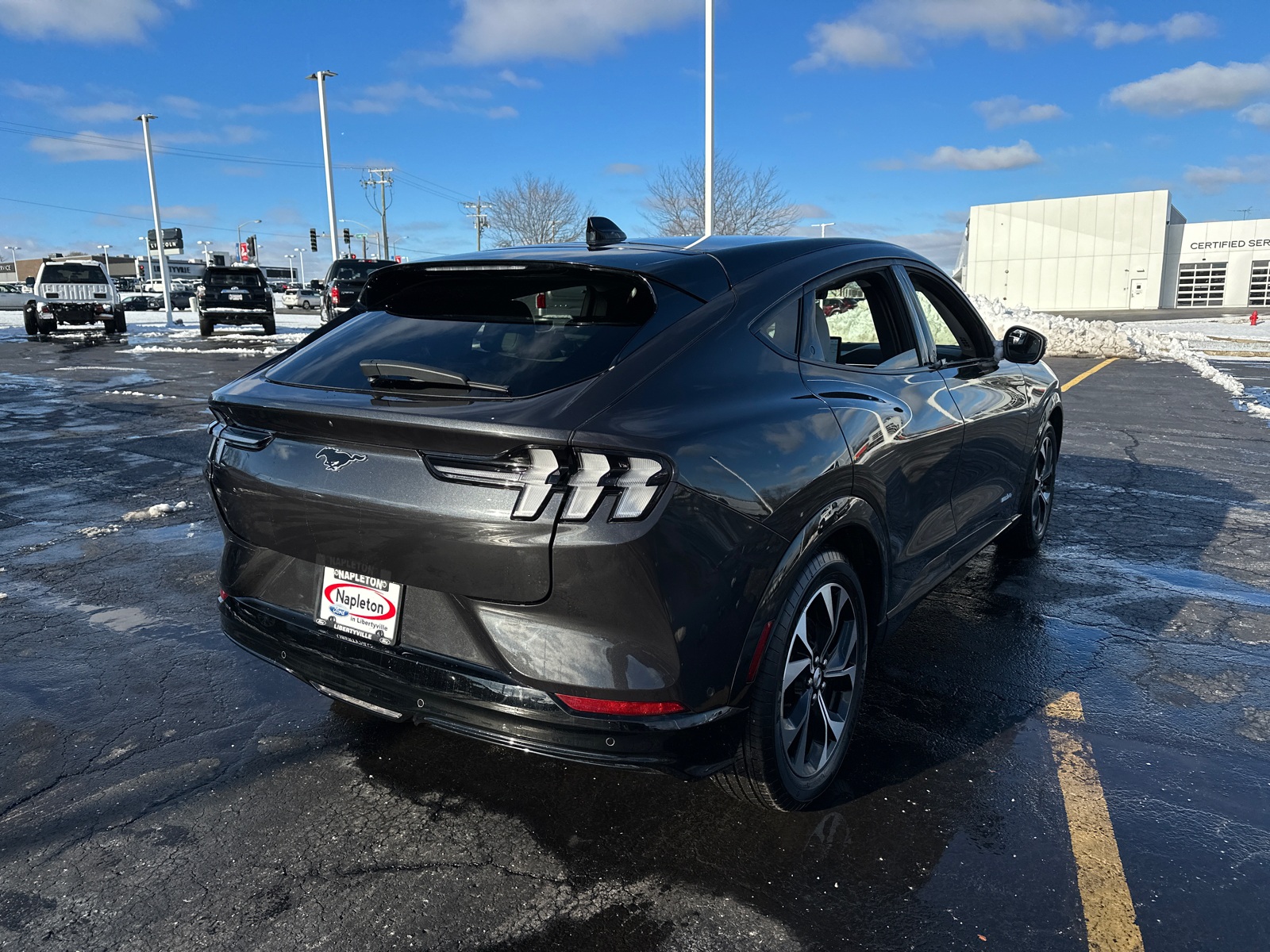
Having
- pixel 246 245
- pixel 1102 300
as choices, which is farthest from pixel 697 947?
pixel 1102 300

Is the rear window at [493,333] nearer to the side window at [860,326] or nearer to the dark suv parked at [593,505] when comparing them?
the dark suv parked at [593,505]

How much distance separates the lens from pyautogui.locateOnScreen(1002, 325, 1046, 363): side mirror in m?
4.40

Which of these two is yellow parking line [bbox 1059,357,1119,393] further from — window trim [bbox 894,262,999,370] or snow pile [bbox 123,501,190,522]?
snow pile [bbox 123,501,190,522]

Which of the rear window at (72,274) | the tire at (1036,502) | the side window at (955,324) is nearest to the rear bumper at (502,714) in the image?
the side window at (955,324)

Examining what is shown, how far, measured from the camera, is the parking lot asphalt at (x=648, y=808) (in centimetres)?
228

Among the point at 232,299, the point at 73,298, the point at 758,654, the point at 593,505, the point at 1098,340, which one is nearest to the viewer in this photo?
the point at 593,505

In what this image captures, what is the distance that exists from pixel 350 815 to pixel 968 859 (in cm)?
181

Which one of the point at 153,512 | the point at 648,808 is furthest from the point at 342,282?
Answer: the point at 648,808

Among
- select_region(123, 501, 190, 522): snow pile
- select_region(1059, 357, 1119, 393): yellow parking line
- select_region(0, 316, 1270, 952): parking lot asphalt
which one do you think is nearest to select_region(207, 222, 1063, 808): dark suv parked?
select_region(0, 316, 1270, 952): parking lot asphalt

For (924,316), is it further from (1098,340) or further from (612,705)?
(1098,340)

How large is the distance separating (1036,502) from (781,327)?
3.11m

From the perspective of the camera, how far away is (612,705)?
2.20 meters

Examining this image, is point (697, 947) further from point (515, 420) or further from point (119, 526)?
point (119, 526)

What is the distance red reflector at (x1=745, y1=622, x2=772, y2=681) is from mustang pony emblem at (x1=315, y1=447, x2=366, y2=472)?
1.16m
